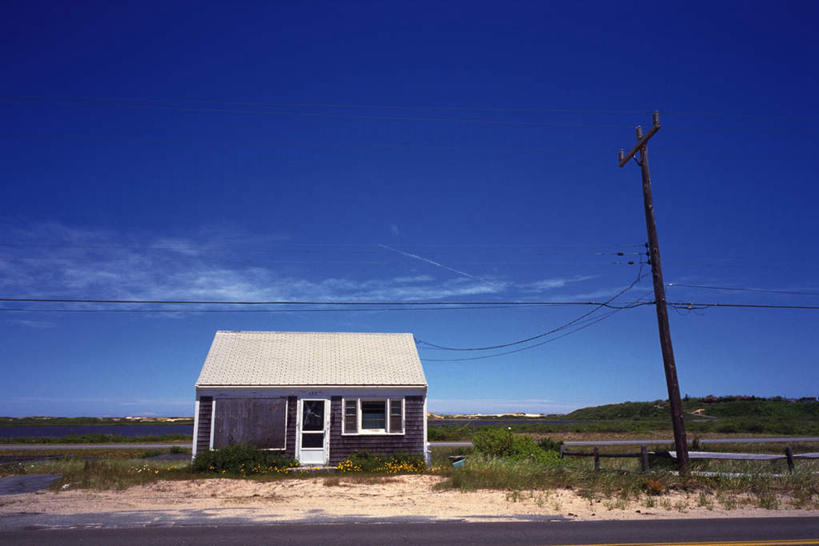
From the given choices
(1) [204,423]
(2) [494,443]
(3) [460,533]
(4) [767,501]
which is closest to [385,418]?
(2) [494,443]

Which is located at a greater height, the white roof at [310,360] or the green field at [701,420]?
the white roof at [310,360]

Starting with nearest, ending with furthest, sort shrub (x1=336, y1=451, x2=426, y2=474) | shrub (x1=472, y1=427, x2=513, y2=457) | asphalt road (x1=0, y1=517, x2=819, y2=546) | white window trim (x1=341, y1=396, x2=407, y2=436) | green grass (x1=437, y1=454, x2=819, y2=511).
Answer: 1. asphalt road (x1=0, y1=517, x2=819, y2=546)
2. green grass (x1=437, y1=454, x2=819, y2=511)
3. shrub (x1=336, y1=451, x2=426, y2=474)
4. shrub (x1=472, y1=427, x2=513, y2=457)
5. white window trim (x1=341, y1=396, x2=407, y2=436)

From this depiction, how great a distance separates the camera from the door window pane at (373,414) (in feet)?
70.0

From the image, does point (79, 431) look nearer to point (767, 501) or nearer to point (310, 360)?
point (310, 360)

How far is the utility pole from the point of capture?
16.3 metres

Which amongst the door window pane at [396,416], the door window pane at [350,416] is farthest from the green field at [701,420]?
the door window pane at [350,416]

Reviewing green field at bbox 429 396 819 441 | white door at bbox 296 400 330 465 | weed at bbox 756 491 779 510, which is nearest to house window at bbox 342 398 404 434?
white door at bbox 296 400 330 465

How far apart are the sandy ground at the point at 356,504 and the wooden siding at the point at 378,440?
14.2 ft

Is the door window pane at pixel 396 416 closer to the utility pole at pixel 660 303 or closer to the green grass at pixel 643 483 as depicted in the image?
the green grass at pixel 643 483

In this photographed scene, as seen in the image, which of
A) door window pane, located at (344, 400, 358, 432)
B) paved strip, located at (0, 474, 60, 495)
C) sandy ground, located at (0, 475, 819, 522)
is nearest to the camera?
sandy ground, located at (0, 475, 819, 522)

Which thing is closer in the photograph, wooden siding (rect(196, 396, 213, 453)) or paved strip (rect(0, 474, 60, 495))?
paved strip (rect(0, 474, 60, 495))

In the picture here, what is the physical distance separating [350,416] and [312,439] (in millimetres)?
1707

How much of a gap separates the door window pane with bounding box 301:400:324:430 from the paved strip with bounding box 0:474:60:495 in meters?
8.47

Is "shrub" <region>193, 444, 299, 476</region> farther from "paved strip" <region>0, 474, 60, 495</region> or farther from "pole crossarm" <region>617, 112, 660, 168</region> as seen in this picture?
"pole crossarm" <region>617, 112, 660, 168</region>
